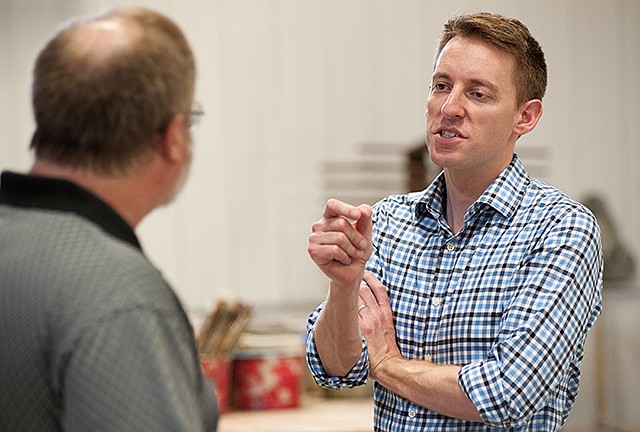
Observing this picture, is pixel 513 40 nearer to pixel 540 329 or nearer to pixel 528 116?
pixel 528 116

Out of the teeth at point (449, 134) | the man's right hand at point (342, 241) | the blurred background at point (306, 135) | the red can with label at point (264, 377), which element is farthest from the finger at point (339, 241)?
the blurred background at point (306, 135)

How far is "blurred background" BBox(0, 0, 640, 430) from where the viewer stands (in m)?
4.39

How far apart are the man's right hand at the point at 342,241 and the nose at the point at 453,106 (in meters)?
0.30

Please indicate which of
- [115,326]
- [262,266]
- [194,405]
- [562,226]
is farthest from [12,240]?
[262,266]

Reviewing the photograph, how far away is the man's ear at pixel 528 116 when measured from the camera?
6.52 ft

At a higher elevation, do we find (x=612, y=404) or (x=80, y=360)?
(x=80, y=360)

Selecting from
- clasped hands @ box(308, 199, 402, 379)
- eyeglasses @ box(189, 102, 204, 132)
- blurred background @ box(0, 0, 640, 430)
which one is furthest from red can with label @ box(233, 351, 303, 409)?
eyeglasses @ box(189, 102, 204, 132)

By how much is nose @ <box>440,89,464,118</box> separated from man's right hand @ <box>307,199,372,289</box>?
30cm

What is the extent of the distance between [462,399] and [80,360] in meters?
0.85

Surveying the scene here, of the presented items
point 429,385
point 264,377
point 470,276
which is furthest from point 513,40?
point 264,377

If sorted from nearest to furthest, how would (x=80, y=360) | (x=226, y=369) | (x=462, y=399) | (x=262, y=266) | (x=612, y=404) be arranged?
(x=80, y=360)
(x=462, y=399)
(x=226, y=369)
(x=262, y=266)
(x=612, y=404)

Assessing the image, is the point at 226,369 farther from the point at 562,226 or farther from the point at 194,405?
the point at 194,405

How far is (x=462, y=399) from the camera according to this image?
1752 millimetres

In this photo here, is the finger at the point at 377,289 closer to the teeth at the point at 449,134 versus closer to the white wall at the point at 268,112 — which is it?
the teeth at the point at 449,134
